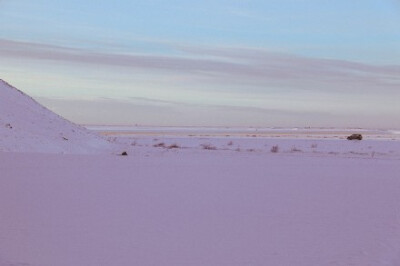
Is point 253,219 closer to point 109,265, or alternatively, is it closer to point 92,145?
point 109,265

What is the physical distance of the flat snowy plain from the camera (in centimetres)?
641

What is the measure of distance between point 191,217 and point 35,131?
704 inches

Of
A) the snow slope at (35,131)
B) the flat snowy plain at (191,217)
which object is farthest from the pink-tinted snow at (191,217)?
the snow slope at (35,131)

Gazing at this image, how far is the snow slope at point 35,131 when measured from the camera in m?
22.8

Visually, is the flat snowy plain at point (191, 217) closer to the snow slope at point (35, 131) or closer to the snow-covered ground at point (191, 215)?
the snow-covered ground at point (191, 215)

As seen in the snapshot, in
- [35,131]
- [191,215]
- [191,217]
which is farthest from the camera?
[35,131]

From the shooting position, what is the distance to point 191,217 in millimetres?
8703

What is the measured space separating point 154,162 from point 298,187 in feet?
22.7

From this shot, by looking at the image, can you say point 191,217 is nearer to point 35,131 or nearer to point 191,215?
point 191,215

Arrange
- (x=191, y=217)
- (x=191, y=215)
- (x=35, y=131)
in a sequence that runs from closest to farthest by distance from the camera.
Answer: (x=191, y=217) → (x=191, y=215) → (x=35, y=131)

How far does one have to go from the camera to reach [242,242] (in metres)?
7.08

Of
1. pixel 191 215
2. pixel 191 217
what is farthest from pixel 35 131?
pixel 191 217

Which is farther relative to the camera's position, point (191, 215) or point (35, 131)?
point (35, 131)

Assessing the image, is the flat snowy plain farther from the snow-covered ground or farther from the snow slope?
the snow slope
